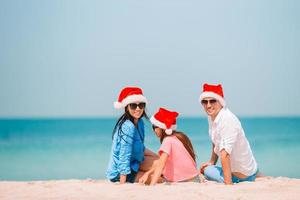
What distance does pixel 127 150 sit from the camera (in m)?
5.96

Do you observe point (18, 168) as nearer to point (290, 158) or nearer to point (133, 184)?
point (290, 158)

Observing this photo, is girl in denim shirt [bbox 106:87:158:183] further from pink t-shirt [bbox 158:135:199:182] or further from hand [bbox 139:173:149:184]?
pink t-shirt [bbox 158:135:199:182]

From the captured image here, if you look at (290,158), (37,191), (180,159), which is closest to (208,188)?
(180,159)

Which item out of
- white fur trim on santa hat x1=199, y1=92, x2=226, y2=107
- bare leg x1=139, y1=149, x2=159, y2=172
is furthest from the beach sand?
white fur trim on santa hat x1=199, y1=92, x2=226, y2=107

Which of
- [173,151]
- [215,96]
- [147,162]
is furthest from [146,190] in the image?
[215,96]

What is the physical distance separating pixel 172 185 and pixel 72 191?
3.31 feet

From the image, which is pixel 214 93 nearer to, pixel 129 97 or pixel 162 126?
pixel 162 126

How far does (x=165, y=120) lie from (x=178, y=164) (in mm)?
493

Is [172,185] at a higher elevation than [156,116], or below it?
below

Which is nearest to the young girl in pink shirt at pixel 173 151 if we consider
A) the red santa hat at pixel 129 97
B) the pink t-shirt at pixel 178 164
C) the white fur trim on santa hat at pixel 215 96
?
the pink t-shirt at pixel 178 164

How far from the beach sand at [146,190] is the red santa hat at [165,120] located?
612mm

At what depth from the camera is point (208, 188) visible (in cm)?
549

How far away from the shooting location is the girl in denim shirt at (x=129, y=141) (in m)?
5.97

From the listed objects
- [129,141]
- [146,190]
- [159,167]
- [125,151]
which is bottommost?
[146,190]
